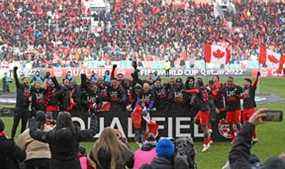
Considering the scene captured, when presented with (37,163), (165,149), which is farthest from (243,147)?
(37,163)

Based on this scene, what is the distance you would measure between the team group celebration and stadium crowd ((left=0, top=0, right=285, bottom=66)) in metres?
0.10

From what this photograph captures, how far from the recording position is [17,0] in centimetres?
5891

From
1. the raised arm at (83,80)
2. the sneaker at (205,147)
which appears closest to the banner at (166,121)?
the raised arm at (83,80)

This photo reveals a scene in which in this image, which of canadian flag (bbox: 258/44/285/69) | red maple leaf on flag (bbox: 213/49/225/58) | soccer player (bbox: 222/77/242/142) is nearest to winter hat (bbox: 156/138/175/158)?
soccer player (bbox: 222/77/242/142)

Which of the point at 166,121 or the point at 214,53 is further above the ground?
the point at 214,53

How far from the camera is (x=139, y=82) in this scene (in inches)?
714

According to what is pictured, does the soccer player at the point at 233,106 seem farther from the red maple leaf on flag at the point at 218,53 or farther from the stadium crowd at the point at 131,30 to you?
the stadium crowd at the point at 131,30

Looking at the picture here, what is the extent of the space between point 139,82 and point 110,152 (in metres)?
10.3

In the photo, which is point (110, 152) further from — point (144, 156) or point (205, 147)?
point (205, 147)

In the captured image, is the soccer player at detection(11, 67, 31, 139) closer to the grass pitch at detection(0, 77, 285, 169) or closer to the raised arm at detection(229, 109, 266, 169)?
the grass pitch at detection(0, 77, 285, 169)

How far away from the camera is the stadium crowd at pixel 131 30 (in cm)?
4962

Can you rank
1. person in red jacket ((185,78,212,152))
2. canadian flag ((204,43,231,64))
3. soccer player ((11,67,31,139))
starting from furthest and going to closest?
canadian flag ((204,43,231,64)) < soccer player ((11,67,31,139)) < person in red jacket ((185,78,212,152))

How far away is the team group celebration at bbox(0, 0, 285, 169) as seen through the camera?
825cm

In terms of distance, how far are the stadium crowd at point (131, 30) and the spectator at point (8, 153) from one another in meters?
37.4
